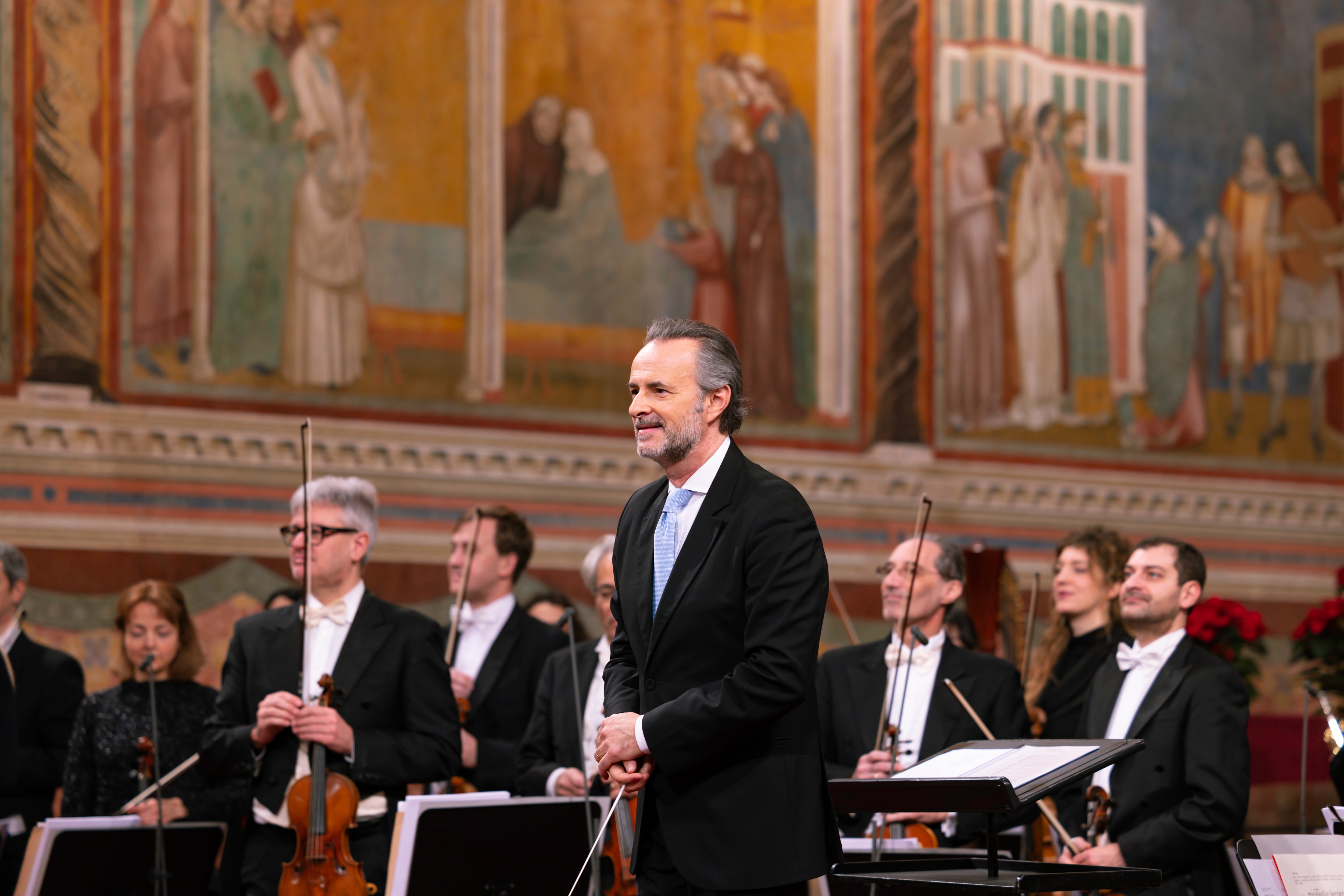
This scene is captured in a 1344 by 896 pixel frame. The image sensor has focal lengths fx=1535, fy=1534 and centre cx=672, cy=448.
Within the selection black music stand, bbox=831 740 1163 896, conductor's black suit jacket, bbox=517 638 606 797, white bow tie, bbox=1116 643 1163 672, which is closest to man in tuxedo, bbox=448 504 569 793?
conductor's black suit jacket, bbox=517 638 606 797

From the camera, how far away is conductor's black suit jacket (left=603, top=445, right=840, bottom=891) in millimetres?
2754

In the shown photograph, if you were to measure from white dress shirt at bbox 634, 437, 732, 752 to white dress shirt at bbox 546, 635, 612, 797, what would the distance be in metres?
1.95

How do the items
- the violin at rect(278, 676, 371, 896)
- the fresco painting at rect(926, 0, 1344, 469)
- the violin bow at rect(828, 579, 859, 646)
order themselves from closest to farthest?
1. the violin at rect(278, 676, 371, 896)
2. the violin bow at rect(828, 579, 859, 646)
3. the fresco painting at rect(926, 0, 1344, 469)

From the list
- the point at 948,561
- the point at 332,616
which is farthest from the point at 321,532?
the point at 948,561

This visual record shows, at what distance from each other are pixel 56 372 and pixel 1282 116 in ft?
26.9

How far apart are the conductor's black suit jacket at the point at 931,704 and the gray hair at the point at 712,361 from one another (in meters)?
2.04

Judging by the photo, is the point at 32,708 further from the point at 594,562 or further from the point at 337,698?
the point at 594,562

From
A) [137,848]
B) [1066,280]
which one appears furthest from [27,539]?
[1066,280]

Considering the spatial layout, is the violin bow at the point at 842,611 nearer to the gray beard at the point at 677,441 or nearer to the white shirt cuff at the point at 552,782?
the white shirt cuff at the point at 552,782

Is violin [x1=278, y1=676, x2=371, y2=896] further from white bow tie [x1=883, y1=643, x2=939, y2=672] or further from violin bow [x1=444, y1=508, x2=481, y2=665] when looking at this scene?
white bow tie [x1=883, y1=643, x2=939, y2=672]

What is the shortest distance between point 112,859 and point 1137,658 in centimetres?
310

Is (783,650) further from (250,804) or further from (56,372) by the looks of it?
(56,372)

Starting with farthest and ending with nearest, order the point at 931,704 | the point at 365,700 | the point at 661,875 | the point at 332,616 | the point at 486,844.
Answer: the point at 931,704, the point at 332,616, the point at 365,700, the point at 486,844, the point at 661,875

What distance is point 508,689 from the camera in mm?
5504
